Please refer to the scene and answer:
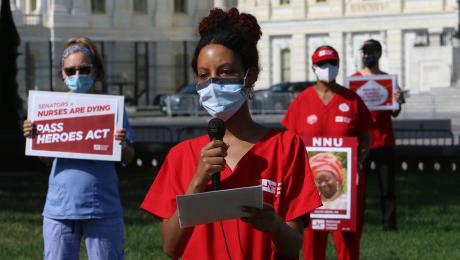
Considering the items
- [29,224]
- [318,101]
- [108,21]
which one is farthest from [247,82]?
[108,21]

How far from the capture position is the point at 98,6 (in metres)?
79.2

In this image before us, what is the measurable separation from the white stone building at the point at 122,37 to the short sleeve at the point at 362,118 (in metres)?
50.6

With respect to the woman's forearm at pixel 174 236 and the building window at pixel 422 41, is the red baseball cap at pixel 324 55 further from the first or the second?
the building window at pixel 422 41

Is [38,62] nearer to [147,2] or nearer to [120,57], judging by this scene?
[120,57]

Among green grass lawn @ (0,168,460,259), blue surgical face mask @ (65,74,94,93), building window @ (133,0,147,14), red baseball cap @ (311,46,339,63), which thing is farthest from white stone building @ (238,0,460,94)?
blue surgical face mask @ (65,74,94,93)

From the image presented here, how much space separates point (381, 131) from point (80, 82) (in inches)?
215

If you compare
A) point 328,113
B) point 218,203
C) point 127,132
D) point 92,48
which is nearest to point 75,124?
point 127,132

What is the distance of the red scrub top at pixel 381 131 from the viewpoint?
12.4m

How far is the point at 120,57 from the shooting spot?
228 feet

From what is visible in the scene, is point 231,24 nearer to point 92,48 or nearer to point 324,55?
point 92,48

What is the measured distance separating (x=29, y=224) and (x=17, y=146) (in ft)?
21.9

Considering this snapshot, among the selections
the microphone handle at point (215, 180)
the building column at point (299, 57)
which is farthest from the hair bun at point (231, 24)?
the building column at point (299, 57)

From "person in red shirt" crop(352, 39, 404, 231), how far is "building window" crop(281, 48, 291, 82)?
58.6 m

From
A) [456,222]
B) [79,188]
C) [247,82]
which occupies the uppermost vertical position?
[247,82]
